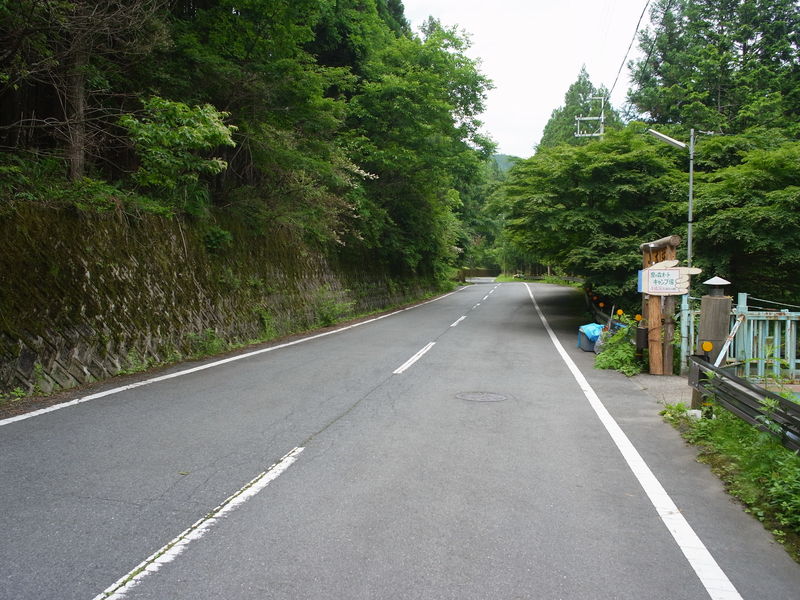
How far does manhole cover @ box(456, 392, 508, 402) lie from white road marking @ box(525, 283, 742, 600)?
1415 millimetres

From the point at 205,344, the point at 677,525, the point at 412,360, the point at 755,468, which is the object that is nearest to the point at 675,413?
the point at 755,468

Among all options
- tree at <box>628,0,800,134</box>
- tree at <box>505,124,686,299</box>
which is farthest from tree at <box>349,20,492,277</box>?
tree at <box>628,0,800,134</box>

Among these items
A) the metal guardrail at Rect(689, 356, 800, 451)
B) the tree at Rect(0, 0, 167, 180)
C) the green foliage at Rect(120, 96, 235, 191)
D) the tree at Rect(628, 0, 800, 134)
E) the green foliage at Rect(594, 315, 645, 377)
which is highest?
the tree at Rect(628, 0, 800, 134)

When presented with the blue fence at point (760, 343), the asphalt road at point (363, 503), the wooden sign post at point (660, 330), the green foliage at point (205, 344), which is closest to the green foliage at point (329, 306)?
the green foliage at point (205, 344)

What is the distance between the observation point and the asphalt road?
9.53 feet

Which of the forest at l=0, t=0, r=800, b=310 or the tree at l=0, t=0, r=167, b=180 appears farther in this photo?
the forest at l=0, t=0, r=800, b=310

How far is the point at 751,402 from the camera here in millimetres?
4867

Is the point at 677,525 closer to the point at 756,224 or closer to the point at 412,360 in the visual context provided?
the point at 412,360

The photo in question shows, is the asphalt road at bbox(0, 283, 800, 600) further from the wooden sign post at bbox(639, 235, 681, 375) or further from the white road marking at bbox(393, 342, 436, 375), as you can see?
the wooden sign post at bbox(639, 235, 681, 375)

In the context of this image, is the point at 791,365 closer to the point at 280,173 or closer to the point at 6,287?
the point at 6,287

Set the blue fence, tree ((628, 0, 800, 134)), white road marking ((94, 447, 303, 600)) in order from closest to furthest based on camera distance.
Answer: white road marking ((94, 447, 303, 600)) → the blue fence → tree ((628, 0, 800, 134))

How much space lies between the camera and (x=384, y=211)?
23734 millimetres

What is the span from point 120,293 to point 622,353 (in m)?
9.53

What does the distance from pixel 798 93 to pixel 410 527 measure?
37143 millimetres
